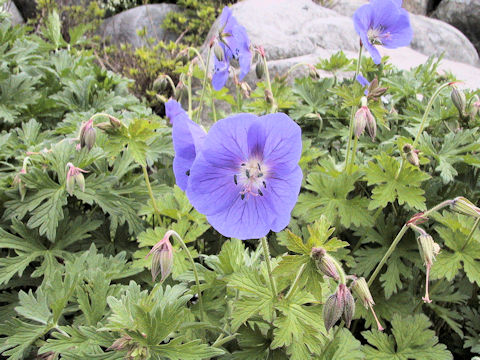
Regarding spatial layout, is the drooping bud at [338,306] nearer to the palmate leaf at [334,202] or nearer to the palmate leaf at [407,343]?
the palmate leaf at [407,343]

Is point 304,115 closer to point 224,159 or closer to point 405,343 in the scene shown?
point 405,343

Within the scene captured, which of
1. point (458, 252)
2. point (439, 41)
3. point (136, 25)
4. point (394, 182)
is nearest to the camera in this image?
point (458, 252)

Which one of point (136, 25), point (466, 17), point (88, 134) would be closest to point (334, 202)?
point (88, 134)

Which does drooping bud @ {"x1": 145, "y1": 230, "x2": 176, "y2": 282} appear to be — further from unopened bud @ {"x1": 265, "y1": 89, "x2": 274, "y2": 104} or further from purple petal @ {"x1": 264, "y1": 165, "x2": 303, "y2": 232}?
unopened bud @ {"x1": 265, "y1": 89, "x2": 274, "y2": 104}

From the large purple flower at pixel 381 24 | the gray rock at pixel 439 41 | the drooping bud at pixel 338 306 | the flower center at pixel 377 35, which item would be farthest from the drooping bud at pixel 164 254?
the gray rock at pixel 439 41

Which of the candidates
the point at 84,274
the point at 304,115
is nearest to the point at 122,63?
the point at 304,115

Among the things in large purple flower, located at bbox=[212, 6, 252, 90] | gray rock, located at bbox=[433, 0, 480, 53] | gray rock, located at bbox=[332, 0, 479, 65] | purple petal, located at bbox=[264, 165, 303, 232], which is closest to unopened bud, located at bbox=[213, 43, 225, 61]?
large purple flower, located at bbox=[212, 6, 252, 90]

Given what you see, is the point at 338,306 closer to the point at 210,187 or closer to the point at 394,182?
the point at 210,187
